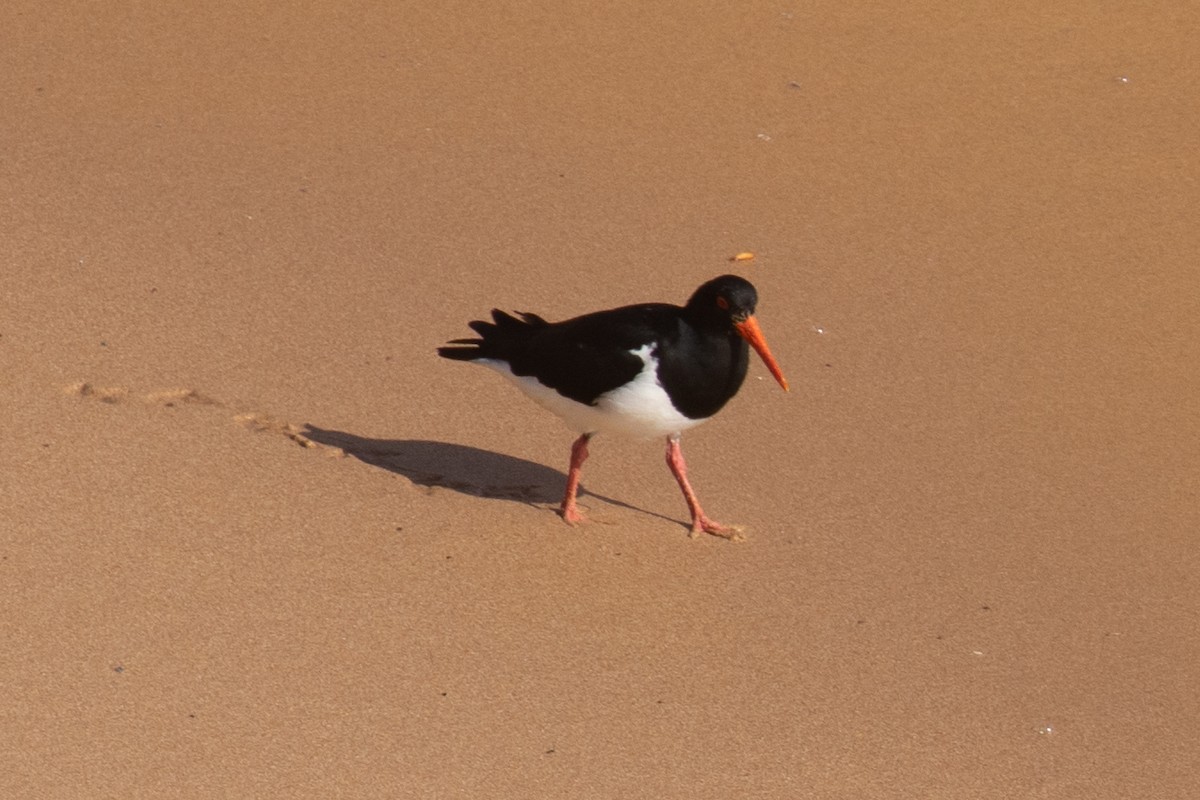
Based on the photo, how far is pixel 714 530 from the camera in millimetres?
5719

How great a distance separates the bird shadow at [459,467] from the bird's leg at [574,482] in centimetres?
14

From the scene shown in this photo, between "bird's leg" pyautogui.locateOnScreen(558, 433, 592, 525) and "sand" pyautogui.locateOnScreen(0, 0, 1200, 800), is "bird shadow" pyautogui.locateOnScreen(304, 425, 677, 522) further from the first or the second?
"bird's leg" pyautogui.locateOnScreen(558, 433, 592, 525)

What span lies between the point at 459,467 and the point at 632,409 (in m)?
0.80

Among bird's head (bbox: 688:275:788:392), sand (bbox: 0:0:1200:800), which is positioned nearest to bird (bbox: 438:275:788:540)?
bird's head (bbox: 688:275:788:392)

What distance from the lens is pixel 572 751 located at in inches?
178

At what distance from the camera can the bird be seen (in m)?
5.43

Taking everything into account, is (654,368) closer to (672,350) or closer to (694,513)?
(672,350)

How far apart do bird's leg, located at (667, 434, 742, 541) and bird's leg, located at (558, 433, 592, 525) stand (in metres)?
0.30

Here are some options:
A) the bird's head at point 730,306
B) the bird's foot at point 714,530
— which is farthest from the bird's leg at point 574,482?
the bird's head at point 730,306

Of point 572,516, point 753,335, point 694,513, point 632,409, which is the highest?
point 753,335

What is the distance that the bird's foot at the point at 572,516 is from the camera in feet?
18.9

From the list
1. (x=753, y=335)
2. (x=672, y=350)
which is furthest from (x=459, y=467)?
(x=753, y=335)

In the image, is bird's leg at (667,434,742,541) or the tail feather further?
the tail feather

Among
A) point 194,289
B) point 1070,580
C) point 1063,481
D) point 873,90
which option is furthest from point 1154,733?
point 873,90
